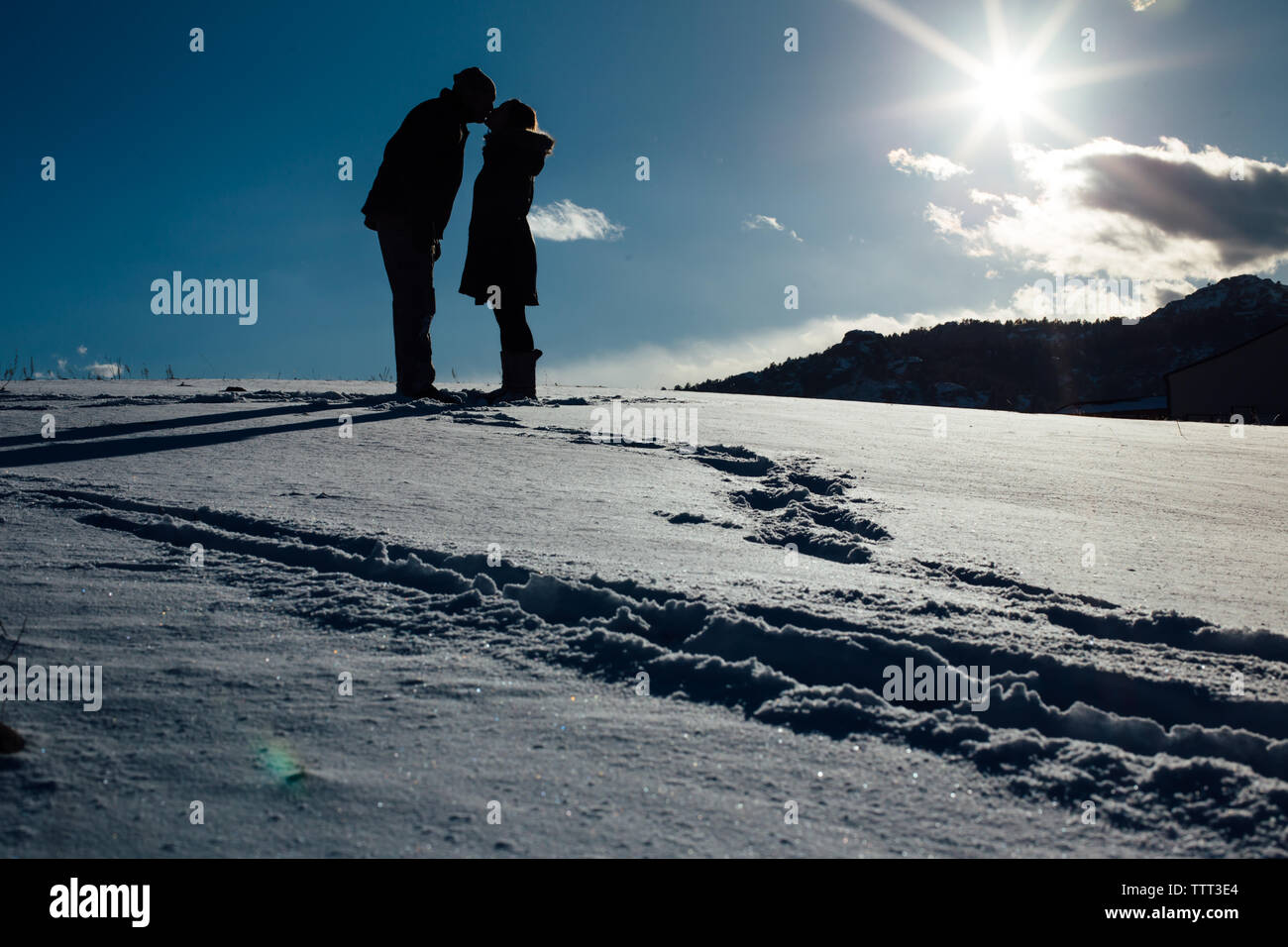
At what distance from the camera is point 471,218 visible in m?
7.12

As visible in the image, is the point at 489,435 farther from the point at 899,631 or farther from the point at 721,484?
the point at 899,631

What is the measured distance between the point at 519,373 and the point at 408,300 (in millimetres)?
1146

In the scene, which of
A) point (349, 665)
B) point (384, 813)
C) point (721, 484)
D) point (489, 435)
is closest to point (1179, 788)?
point (384, 813)

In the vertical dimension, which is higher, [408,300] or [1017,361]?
[1017,361]

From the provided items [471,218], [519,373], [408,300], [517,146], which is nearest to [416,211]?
[408,300]

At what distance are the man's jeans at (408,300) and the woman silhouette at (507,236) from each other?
672 mm

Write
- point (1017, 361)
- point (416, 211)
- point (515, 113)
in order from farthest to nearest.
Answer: point (1017, 361) < point (515, 113) < point (416, 211)

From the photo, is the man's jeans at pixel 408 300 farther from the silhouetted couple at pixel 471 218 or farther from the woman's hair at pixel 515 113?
the woman's hair at pixel 515 113

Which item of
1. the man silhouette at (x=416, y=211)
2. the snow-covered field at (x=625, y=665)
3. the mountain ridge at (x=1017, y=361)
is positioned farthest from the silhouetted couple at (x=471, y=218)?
the mountain ridge at (x=1017, y=361)

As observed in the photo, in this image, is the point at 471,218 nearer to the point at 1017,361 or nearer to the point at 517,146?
the point at 517,146

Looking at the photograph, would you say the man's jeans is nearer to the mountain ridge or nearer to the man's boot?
the man's boot

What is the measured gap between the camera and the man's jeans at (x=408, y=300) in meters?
6.34

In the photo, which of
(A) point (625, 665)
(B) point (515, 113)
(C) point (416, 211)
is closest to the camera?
(A) point (625, 665)

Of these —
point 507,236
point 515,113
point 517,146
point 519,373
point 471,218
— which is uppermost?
point 515,113
